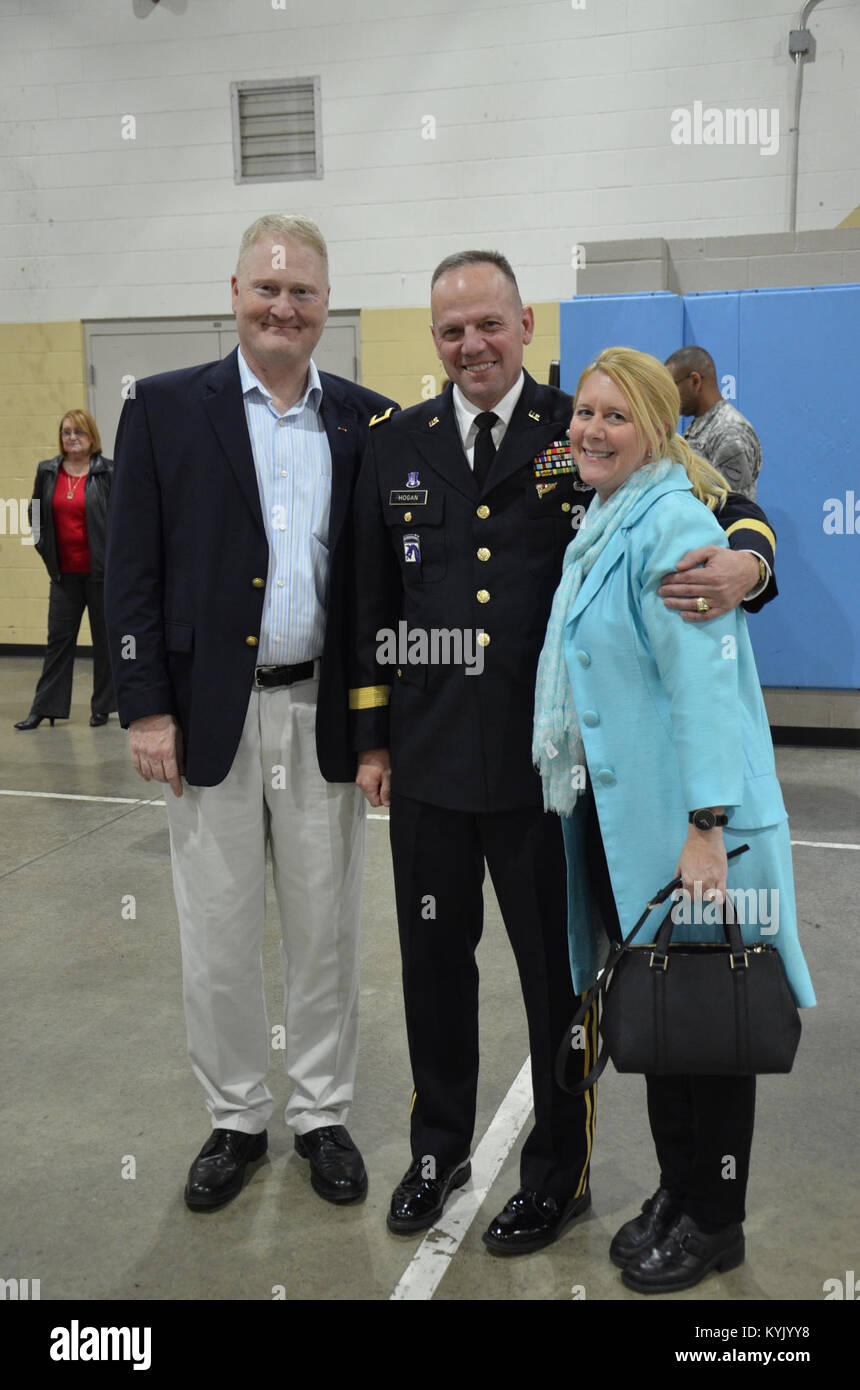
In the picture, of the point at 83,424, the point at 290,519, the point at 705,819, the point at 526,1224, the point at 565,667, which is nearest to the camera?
the point at 705,819

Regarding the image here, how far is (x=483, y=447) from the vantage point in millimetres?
2180

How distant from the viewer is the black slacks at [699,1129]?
2.05m

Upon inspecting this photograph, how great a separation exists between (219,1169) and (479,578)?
4.35 ft

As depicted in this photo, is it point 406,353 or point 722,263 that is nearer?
point 722,263

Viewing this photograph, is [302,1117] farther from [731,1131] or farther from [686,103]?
[686,103]

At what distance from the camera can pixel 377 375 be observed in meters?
8.41

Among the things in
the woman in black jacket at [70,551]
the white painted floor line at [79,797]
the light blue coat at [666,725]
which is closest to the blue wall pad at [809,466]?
the white painted floor line at [79,797]

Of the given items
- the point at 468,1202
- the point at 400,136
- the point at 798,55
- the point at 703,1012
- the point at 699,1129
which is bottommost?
the point at 468,1202

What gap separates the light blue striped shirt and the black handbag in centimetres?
89

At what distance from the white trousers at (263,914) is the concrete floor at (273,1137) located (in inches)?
8.1

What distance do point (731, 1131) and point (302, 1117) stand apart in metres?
0.95

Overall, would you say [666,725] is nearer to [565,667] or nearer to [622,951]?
[565,667]

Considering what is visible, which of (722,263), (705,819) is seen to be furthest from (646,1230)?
(722,263)

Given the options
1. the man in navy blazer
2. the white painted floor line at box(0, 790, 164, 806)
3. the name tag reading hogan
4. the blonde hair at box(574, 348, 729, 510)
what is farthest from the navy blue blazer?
the white painted floor line at box(0, 790, 164, 806)
